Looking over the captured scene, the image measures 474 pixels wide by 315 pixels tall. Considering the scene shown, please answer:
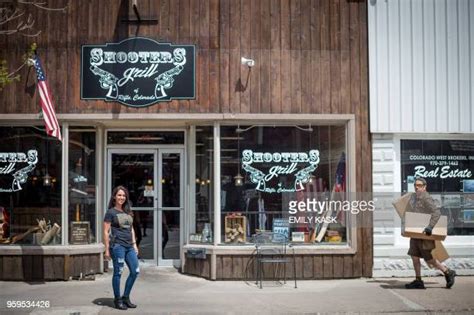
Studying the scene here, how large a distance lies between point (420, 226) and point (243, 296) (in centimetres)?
303

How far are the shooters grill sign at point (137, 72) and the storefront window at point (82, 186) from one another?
869 millimetres

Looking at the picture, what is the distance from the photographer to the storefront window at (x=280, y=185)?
1134 cm

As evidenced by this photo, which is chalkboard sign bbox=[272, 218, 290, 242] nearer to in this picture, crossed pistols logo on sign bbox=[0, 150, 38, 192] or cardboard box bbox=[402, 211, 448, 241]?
cardboard box bbox=[402, 211, 448, 241]

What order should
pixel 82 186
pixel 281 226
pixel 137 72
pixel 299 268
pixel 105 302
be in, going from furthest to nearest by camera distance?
pixel 82 186 → pixel 281 226 → pixel 137 72 → pixel 299 268 → pixel 105 302

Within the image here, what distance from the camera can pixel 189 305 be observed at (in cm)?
907

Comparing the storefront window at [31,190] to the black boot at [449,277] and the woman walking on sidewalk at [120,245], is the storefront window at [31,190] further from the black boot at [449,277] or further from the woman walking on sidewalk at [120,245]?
the black boot at [449,277]

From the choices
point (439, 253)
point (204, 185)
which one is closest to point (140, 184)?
point (204, 185)

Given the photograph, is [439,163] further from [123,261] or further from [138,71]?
[123,261]

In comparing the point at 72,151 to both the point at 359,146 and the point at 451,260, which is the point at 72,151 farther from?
the point at 451,260

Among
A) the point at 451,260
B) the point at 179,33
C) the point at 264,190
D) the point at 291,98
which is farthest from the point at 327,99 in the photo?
the point at 451,260

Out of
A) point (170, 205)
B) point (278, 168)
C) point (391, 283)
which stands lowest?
point (391, 283)

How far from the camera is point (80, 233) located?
1136 cm

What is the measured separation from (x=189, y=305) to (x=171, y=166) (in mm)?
3679

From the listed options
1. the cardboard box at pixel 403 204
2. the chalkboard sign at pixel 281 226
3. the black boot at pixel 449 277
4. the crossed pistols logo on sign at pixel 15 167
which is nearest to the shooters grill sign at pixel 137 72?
the crossed pistols logo on sign at pixel 15 167
